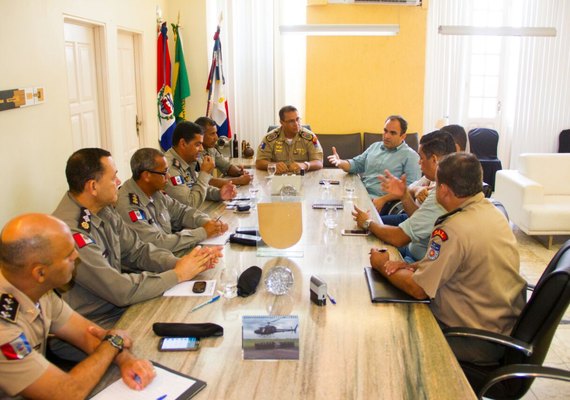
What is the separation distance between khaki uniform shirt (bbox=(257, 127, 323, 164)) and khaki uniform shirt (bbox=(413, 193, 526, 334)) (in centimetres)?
295

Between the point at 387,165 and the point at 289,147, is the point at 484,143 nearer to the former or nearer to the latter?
the point at 387,165

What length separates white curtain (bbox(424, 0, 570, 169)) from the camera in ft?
23.1

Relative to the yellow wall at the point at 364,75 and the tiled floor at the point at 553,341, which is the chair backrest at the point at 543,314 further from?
the yellow wall at the point at 364,75

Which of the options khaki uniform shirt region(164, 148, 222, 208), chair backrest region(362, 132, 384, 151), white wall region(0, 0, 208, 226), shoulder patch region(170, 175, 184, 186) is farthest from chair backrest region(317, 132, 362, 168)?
shoulder patch region(170, 175, 184, 186)

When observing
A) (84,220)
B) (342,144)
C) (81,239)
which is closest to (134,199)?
(84,220)

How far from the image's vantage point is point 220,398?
5.13 feet

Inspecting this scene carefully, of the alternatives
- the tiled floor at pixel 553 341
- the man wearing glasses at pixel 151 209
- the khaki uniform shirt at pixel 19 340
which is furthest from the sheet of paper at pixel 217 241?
the tiled floor at pixel 553 341

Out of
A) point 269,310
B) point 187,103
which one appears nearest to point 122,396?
point 269,310

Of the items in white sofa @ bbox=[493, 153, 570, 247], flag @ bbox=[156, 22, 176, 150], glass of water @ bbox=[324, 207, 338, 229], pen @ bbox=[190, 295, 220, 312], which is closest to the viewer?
pen @ bbox=[190, 295, 220, 312]

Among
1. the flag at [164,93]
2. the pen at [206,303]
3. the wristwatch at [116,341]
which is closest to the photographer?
the wristwatch at [116,341]

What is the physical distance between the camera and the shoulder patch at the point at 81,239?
2.20 metres

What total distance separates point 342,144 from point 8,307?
5.30 metres

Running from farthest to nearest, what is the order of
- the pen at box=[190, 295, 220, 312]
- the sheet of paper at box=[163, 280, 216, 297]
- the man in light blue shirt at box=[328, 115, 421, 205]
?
the man in light blue shirt at box=[328, 115, 421, 205], the sheet of paper at box=[163, 280, 216, 297], the pen at box=[190, 295, 220, 312]

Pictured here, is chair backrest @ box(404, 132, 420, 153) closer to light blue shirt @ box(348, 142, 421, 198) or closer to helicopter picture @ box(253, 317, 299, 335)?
light blue shirt @ box(348, 142, 421, 198)
